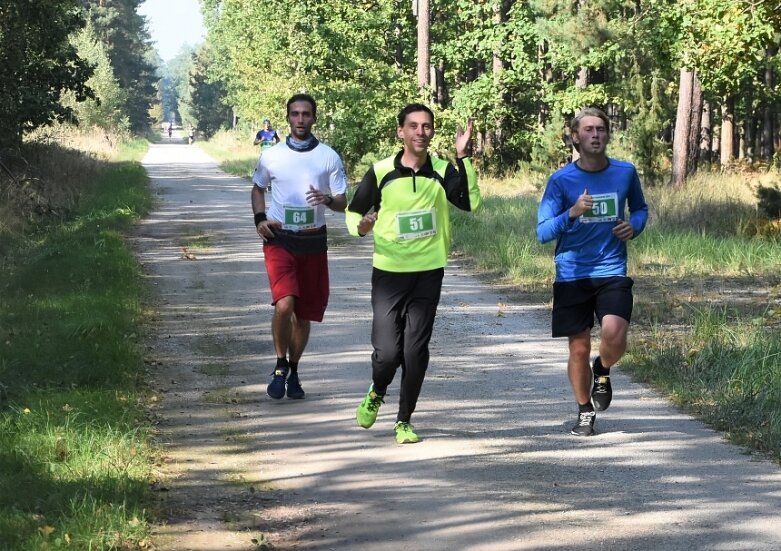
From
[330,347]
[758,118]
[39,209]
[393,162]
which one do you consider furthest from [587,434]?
[758,118]

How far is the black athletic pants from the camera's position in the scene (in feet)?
23.8

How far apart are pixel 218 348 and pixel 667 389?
3.81m

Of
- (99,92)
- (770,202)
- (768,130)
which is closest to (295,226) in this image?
(770,202)

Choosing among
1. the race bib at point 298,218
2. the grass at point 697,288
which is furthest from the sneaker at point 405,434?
the grass at point 697,288

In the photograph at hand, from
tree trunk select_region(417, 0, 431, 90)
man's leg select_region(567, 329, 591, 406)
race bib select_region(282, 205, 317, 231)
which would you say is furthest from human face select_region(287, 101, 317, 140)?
tree trunk select_region(417, 0, 431, 90)

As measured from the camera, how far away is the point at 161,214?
24422 mm

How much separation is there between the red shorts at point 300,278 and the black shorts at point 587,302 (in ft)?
5.95

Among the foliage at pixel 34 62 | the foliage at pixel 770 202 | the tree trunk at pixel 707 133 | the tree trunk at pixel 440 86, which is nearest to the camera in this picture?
the foliage at pixel 770 202

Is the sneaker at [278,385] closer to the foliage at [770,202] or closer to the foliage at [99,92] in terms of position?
the foliage at [770,202]

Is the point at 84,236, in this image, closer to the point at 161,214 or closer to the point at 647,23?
the point at 161,214

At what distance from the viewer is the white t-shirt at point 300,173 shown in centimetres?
841

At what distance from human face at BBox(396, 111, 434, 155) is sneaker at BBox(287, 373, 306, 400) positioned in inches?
91.5

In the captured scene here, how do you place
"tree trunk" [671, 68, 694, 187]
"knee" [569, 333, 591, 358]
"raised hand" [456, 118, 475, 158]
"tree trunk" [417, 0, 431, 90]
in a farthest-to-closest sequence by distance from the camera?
"tree trunk" [417, 0, 431, 90], "tree trunk" [671, 68, 694, 187], "knee" [569, 333, 591, 358], "raised hand" [456, 118, 475, 158]

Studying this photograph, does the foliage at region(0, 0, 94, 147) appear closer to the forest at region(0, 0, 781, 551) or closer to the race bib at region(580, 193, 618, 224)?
the forest at region(0, 0, 781, 551)
